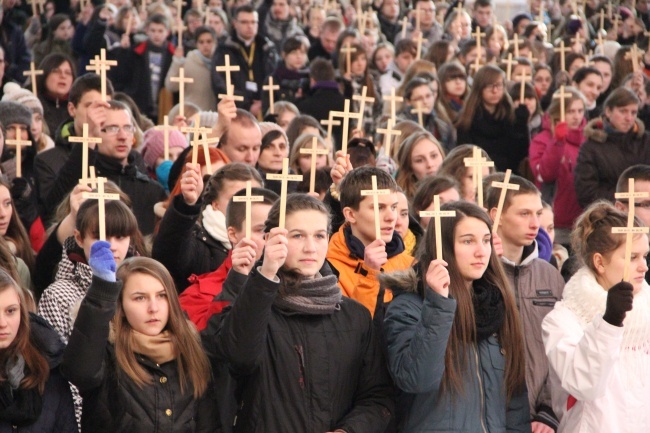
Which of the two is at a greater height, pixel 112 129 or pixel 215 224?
pixel 112 129

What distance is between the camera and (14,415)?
4.96m

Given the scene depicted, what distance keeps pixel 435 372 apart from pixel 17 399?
164 cm

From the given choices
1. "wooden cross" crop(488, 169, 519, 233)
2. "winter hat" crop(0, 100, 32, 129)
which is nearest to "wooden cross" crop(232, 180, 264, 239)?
"wooden cross" crop(488, 169, 519, 233)

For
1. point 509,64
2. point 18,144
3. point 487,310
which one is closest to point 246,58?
point 509,64

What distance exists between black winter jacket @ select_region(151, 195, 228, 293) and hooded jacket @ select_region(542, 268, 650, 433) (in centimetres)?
179

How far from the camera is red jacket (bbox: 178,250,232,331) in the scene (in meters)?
5.94

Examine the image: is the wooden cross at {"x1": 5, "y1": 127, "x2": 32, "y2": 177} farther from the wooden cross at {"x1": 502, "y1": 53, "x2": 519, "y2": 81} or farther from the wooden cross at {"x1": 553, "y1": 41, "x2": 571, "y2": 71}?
the wooden cross at {"x1": 553, "y1": 41, "x2": 571, "y2": 71}

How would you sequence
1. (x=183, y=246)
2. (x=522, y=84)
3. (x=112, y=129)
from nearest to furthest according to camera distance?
(x=183, y=246)
(x=112, y=129)
(x=522, y=84)

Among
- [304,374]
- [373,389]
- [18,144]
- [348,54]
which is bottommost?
[373,389]

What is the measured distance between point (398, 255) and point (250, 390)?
1.43 meters

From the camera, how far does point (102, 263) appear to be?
4930mm

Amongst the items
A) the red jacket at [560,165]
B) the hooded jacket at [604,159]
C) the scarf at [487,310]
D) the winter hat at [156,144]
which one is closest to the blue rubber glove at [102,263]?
the scarf at [487,310]

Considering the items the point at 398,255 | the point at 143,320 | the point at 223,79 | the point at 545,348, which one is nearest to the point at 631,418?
the point at 545,348

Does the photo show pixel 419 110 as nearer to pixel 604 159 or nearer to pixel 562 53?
pixel 604 159
